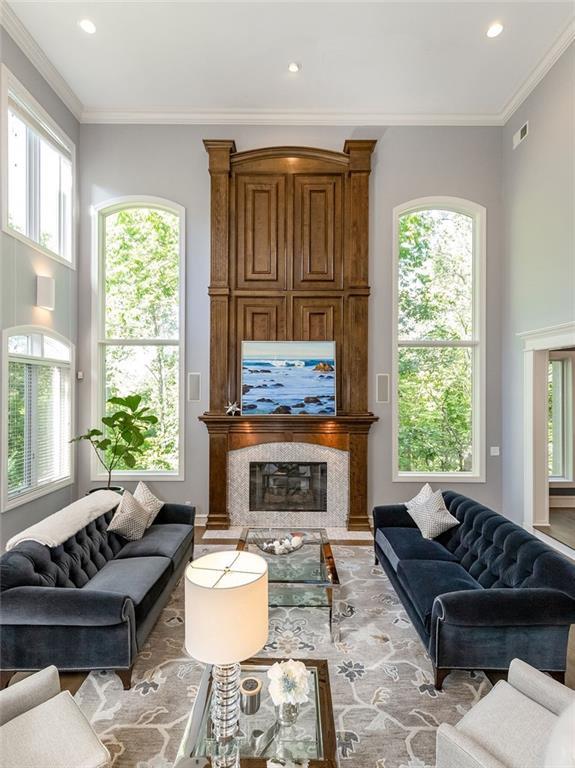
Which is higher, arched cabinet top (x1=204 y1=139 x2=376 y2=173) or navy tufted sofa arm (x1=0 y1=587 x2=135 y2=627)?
arched cabinet top (x1=204 y1=139 x2=376 y2=173)

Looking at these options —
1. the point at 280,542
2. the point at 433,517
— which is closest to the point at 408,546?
the point at 433,517

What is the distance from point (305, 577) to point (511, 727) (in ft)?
5.66

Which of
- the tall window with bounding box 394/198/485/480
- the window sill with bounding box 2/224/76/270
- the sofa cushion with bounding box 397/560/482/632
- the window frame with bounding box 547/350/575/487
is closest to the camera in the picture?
the sofa cushion with bounding box 397/560/482/632

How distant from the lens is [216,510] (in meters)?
5.68

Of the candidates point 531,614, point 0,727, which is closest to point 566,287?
point 531,614

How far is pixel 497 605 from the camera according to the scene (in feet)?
8.41

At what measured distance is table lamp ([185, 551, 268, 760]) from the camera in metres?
1.46

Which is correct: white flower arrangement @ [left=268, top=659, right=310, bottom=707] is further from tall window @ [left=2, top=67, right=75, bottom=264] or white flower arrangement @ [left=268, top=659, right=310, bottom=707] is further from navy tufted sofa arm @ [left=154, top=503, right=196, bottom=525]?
tall window @ [left=2, top=67, right=75, bottom=264]

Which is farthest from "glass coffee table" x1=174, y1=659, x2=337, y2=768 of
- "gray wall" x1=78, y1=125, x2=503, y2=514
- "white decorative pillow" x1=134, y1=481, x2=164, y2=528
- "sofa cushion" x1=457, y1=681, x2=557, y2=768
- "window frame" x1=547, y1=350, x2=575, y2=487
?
"window frame" x1=547, y1=350, x2=575, y2=487

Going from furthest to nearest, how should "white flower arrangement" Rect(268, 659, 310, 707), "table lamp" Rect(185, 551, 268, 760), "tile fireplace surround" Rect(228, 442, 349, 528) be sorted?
"tile fireplace surround" Rect(228, 442, 349, 528) < "white flower arrangement" Rect(268, 659, 310, 707) < "table lamp" Rect(185, 551, 268, 760)

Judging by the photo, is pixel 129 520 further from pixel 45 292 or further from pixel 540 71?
pixel 540 71

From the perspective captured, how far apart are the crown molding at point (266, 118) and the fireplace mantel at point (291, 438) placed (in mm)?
3885

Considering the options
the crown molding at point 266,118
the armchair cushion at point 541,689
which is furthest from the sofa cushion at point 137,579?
the crown molding at point 266,118

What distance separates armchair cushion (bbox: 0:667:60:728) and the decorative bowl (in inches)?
77.0
